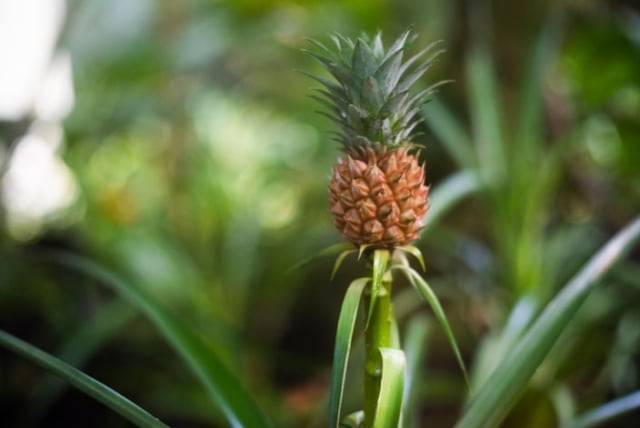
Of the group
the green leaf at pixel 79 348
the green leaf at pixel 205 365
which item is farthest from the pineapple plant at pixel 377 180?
the green leaf at pixel 79 348

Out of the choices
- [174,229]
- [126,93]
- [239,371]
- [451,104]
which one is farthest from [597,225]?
[126,93]

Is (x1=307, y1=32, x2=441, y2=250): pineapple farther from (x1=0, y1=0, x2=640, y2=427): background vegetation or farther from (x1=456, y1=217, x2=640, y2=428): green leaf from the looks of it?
(x1=0, y1=0, x2=640, y2=427): background vegetation

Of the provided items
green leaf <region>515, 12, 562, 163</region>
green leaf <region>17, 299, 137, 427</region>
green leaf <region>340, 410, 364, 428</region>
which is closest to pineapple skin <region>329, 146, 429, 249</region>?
green leaf <region>340, 410, 364, 428</region>

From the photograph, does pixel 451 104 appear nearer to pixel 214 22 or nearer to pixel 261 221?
pixel 261 221

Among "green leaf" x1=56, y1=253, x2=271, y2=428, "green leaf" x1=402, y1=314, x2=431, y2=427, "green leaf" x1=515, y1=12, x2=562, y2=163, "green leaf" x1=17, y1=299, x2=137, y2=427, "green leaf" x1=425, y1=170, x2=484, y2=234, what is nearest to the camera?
"green leaf" x1=56, y1=253, x2=271, y2=428

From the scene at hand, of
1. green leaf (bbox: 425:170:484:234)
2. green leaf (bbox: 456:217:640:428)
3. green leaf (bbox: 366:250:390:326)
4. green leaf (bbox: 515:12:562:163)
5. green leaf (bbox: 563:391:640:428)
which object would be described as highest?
green leaf (bbox: 515:12:562:163)

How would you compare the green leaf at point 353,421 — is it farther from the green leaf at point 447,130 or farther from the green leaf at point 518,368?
the green leaf at point 447,130

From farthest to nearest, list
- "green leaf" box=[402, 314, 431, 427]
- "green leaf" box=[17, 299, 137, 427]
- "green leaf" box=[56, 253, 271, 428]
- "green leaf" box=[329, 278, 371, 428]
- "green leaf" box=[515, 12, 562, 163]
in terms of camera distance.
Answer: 1. "green leaf" box=[17, 299, 137, 427]
2. "green leaf" box=[515, 12, 562, 163]
3. "green leaf" box=[402, 314, 431, 427]
4. "green leaf" box=[56, 253, 271, 428]
5. "green leaf" box=[329, 278, 371, 428]

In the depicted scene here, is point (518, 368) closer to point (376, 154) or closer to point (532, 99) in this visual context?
point (376, 154)
